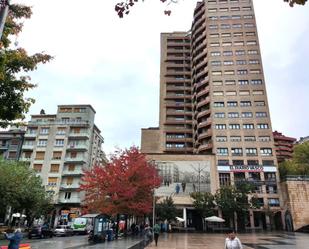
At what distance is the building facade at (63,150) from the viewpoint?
2126 inches

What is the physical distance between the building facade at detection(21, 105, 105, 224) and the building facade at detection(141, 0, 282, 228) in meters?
13.8

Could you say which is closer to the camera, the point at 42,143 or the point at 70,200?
the point at 70,200

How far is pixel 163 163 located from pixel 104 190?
25.1 m

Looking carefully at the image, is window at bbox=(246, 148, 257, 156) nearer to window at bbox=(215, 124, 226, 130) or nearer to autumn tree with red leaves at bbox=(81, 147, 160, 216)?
window at bbox=(215, 124, 226, 130)

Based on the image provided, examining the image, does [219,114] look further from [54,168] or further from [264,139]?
[54,168]

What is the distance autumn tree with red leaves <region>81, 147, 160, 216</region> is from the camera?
96.4ft

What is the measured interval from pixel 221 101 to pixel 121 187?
40960 millimetres

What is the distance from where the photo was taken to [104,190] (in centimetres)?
3055

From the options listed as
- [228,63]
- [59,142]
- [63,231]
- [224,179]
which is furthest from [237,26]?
[63,231]

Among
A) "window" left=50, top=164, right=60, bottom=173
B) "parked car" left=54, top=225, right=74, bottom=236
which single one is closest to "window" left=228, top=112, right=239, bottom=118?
"window" left=50, top=164, right=60, bottom=173

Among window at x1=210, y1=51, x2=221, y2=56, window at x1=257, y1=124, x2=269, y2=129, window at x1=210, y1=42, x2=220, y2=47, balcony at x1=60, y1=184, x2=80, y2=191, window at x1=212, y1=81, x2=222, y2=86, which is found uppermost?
window at x1=210, y1=42, x2=220, y2=47

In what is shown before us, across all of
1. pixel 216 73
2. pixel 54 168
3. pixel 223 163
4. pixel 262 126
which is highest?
pixel 216 73

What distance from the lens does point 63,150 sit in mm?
57719

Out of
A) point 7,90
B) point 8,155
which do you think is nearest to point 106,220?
point 7,90
